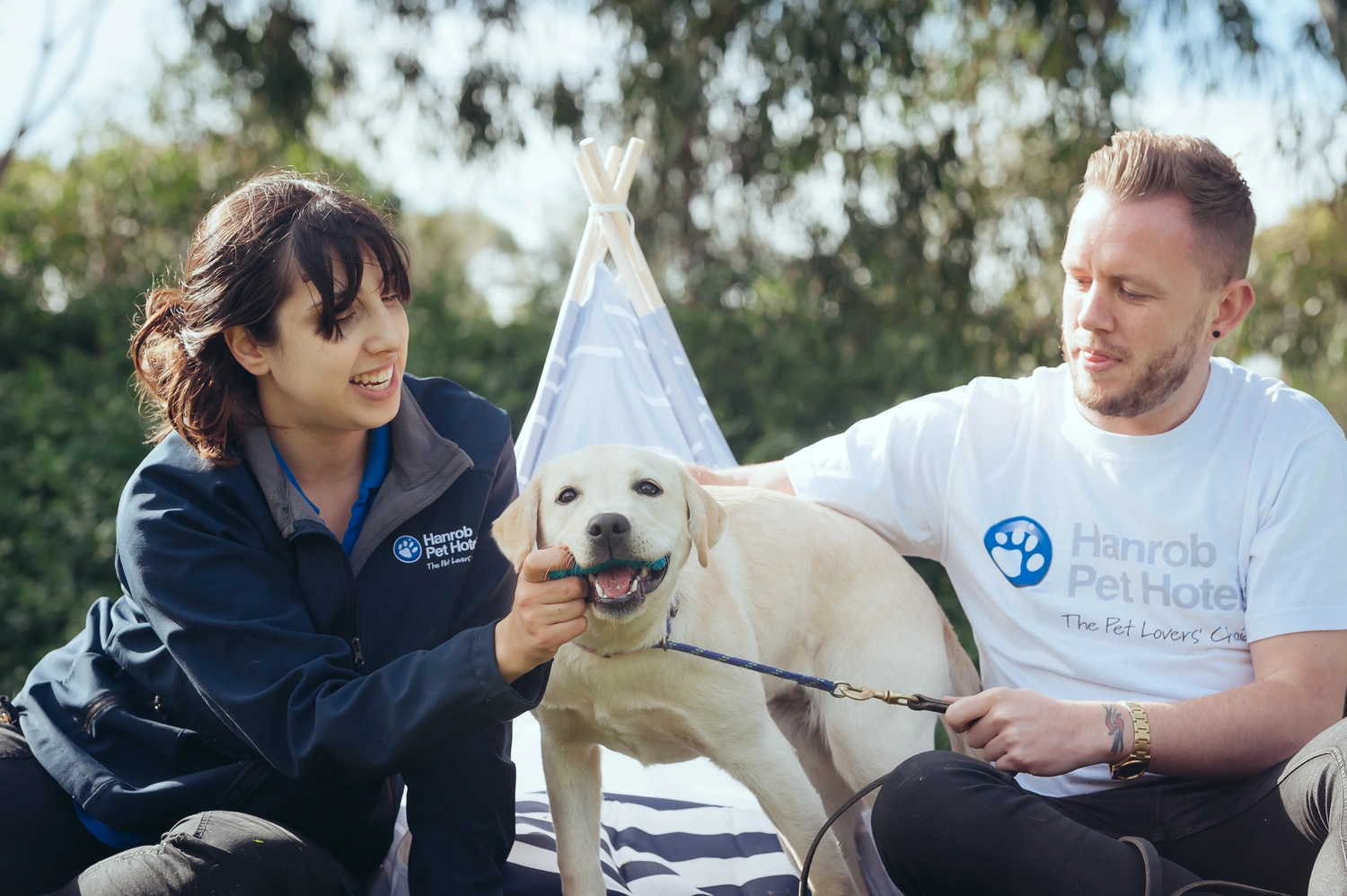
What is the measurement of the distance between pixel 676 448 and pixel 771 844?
50.2 inches

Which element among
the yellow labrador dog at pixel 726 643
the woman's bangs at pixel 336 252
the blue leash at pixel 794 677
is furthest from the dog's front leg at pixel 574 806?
the woman's bangs at pixel 336 252

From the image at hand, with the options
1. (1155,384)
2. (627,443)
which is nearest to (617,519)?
(1155,384)

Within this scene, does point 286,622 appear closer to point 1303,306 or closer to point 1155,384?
point 1155,384

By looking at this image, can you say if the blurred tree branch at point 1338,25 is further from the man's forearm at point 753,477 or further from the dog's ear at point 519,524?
the dog's ear at point 519,524

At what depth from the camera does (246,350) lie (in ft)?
7.43

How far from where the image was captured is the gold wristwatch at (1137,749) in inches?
85.5

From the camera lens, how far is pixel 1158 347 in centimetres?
238

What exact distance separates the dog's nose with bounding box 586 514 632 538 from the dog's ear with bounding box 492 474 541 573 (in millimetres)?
275

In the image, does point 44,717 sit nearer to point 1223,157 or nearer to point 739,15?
point 1223,157

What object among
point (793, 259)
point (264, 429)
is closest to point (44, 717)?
point (264, 429)

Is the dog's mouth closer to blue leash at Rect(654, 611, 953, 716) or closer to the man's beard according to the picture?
blue leash at Rect(654, 611, 953, 716)

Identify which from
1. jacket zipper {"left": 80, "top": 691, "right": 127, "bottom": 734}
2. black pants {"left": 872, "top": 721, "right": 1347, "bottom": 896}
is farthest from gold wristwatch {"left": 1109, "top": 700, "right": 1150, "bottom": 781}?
jacket zipper {"left": 80, "top": 691, "right": 127, "bottom": 734}

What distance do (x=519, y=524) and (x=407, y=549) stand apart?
11.0 inches

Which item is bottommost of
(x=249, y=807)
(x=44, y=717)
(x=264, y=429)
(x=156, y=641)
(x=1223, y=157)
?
(x=249, y=807)
